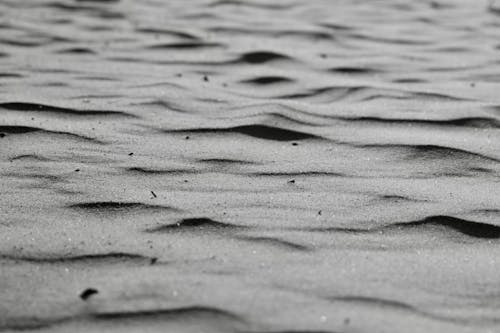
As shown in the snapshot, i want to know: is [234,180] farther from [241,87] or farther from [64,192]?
[241,87]

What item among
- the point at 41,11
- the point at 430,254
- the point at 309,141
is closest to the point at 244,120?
the point at 309,141

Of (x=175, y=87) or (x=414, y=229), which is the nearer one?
(x=414, y=229)

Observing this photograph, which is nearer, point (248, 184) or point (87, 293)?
point (87, 293)

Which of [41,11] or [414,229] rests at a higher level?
[41,11]

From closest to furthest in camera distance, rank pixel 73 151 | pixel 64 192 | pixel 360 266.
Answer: pixel 360 266
pixel 64 192
pixel 73 151

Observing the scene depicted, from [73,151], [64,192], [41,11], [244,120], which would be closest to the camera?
[64,192]

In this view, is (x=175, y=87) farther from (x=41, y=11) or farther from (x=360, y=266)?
(x=41, y=11)
